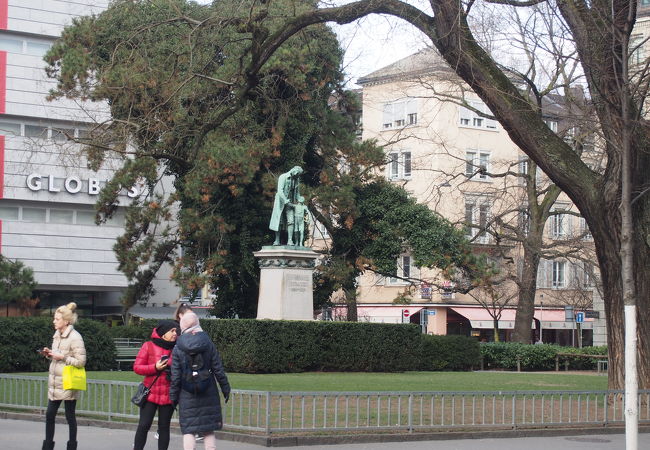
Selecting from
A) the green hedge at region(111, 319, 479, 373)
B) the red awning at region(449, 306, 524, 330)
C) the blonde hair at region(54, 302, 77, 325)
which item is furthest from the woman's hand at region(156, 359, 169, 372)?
the red awning at region(449, 306, 524, 330)

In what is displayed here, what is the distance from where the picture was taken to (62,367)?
1329cm

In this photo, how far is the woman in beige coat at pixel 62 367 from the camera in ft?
43.2

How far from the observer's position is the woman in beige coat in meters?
13.2

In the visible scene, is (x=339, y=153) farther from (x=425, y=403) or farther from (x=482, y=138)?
(x=482, y=138)

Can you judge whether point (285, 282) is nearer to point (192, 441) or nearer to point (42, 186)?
point (192, 441)

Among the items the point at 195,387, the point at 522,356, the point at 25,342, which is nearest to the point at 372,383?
the point at 25,342

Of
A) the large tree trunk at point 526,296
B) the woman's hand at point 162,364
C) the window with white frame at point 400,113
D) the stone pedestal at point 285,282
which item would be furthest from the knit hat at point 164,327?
the window with white frame at point 400,113

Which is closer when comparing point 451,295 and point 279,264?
point 279,264

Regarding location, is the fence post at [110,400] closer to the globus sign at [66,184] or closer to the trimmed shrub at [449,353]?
the trimmed shrub at [449,353]

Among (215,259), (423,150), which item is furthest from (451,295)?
(215,259)

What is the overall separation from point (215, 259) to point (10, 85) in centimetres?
2069

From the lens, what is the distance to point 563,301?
75938 millimetres

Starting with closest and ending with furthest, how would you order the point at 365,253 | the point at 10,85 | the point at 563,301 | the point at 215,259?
1. the point at 215,259
2. the point at 365,253
3. the point at 10,85
4. the point at 563,301

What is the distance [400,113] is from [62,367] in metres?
58.8
